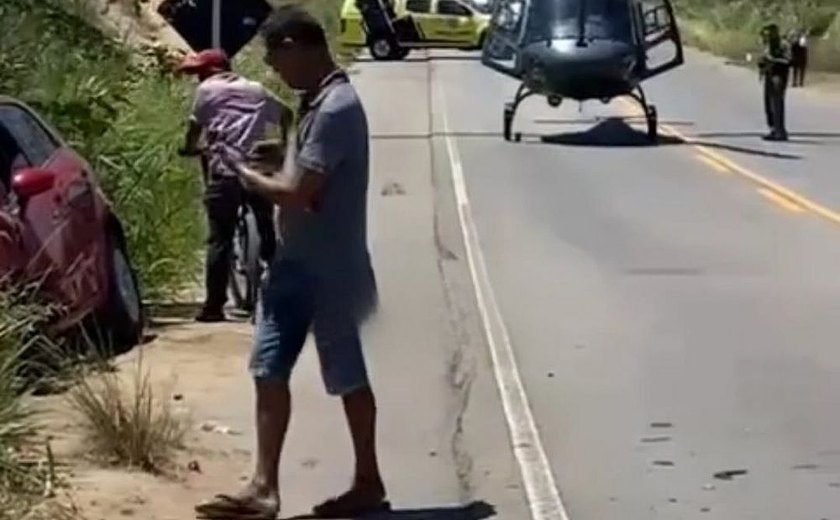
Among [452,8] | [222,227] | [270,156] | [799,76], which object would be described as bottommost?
[452,8]

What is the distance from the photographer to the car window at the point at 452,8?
2598 inches

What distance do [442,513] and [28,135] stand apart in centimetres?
485

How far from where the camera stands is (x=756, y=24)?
68.2 metres

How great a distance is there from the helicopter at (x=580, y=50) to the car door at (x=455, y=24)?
104ft

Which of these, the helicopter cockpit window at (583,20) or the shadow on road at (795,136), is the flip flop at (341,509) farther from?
the shadow on road at (795,136)

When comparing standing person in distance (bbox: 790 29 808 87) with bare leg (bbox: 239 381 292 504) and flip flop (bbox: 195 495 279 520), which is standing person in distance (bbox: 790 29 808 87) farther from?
flip flop (bbox: 195 495 279 520)

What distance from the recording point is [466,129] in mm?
36438

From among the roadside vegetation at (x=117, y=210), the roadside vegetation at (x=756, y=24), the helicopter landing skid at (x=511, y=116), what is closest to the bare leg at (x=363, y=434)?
the roadside vegetation at (x=117, y=210)

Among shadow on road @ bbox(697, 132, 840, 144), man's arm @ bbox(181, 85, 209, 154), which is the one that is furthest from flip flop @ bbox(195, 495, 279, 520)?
shadow on road @ bbox(697, 132, 840, 144)

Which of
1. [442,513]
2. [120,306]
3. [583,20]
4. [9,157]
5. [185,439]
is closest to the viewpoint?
[442,513]

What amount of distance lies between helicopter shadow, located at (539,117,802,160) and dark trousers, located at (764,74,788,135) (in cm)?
112

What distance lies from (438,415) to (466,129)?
80.7ft

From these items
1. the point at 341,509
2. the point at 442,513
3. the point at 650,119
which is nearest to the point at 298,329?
the point at 341,509

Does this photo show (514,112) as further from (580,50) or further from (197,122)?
(197,122)
